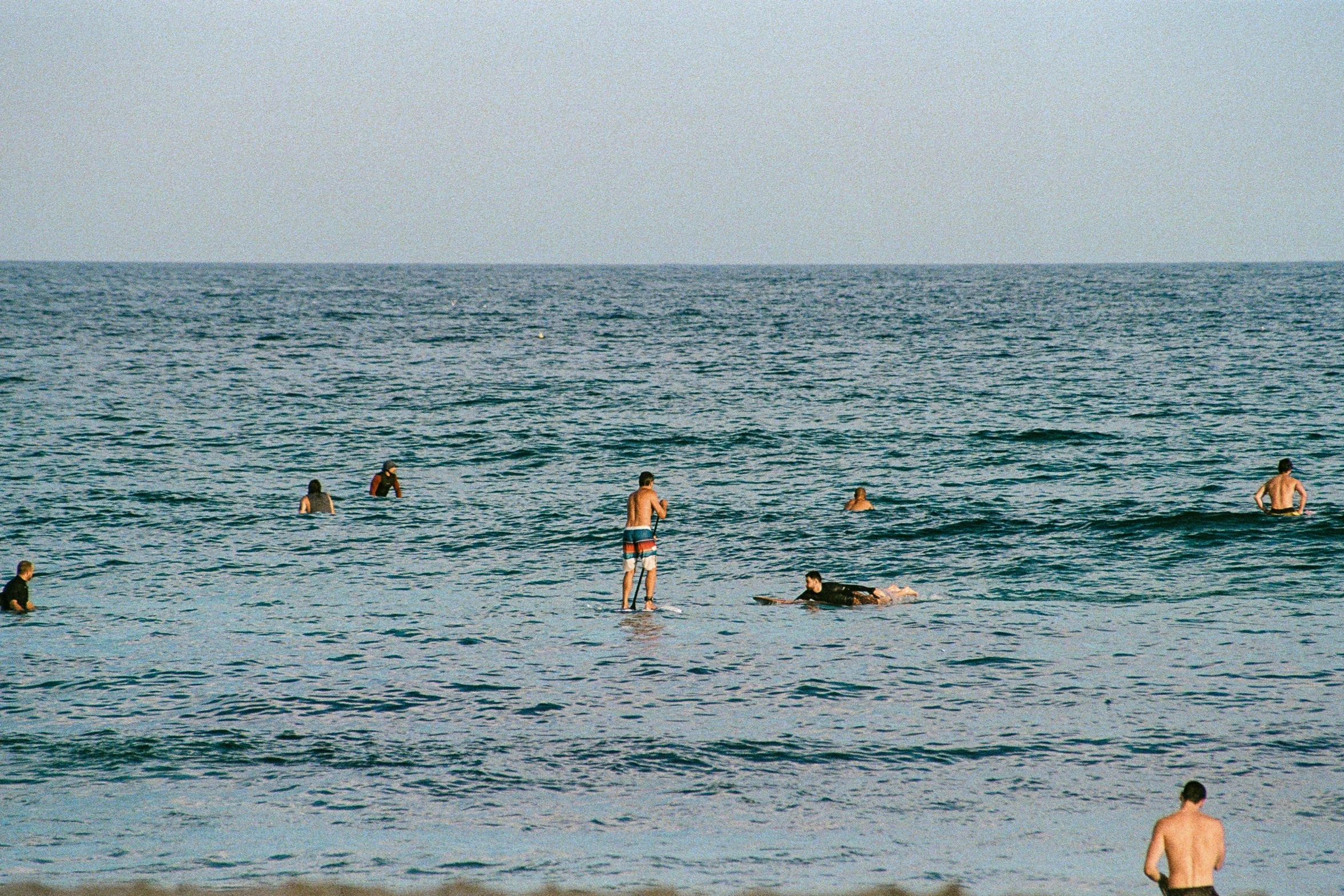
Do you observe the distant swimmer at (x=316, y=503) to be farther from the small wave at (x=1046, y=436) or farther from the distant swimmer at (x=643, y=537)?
the small wave at (x=1046, y=436)

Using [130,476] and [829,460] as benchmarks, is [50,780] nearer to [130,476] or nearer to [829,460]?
[130,476]

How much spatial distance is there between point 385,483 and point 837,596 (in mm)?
14073

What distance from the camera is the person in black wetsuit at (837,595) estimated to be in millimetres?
19594

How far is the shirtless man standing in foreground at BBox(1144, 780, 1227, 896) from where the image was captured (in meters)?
8.73

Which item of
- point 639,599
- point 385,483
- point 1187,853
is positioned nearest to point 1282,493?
point 639,599

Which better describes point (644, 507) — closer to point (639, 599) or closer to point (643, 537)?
point (643, 537)

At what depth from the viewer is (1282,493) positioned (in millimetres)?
25172

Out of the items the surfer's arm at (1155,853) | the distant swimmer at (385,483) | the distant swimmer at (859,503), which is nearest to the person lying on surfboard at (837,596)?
the distant swimmer at (859,503)

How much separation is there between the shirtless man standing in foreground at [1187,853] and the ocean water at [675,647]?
105 centimetres

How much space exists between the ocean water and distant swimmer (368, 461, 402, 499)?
30.3 inches

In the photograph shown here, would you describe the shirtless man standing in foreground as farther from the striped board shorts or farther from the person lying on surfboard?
the striped board shorts

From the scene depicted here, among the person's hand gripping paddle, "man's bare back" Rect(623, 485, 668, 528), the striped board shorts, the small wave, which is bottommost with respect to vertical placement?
the person's hand gripping paddle

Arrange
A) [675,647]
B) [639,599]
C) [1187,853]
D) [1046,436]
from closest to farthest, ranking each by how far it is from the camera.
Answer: [1187,853] < [675,647] < [639,599] < [1046,436]

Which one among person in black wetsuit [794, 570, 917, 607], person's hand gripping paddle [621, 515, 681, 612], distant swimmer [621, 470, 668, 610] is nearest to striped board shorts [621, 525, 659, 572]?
distant swimmer [621, 470, 668, 610]
